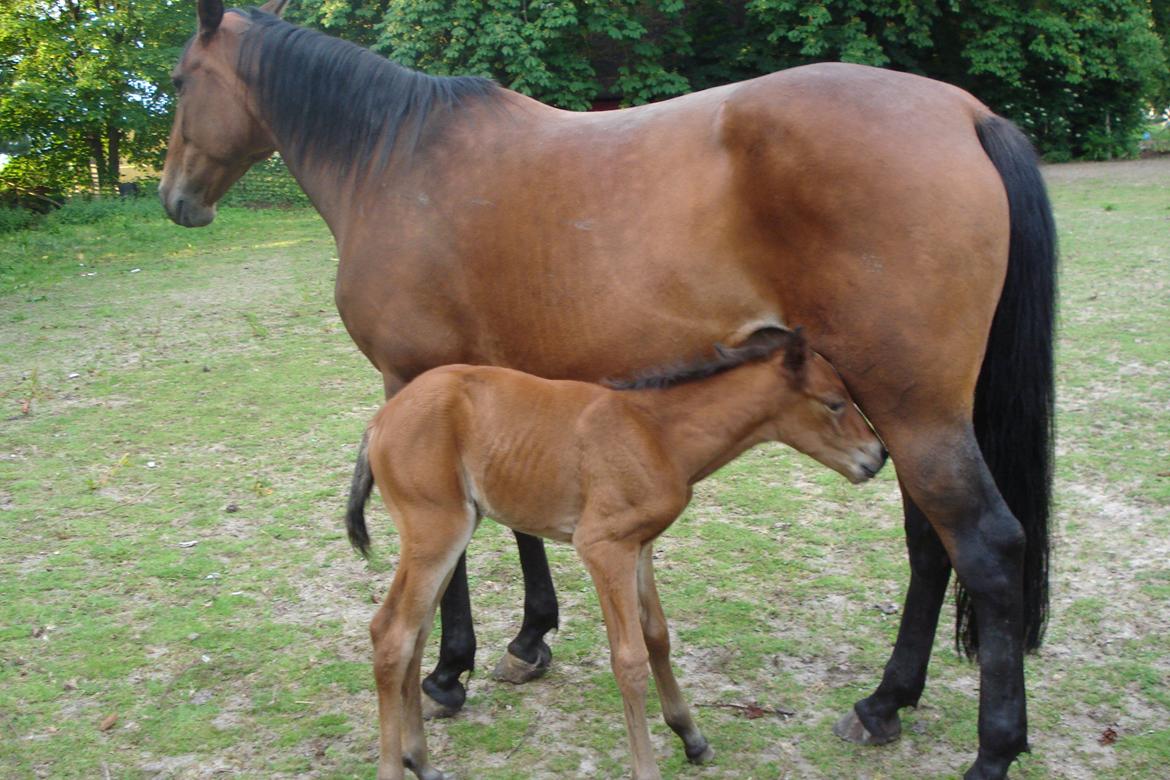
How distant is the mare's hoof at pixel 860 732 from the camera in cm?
327

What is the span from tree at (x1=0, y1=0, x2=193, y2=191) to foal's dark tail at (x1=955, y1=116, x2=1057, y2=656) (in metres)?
18.3

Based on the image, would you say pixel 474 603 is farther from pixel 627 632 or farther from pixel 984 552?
pixel 984 552

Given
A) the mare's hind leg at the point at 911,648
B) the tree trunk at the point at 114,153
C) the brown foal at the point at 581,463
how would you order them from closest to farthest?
the brown foal at the point at 581,463 → the mare's hind leg at the point at 911,648 → the tree trunk at the point at 114,153

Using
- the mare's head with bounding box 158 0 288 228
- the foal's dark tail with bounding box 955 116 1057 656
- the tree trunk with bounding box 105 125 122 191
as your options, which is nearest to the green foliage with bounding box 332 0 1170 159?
the tree trunk with bounding box 105 125 122 191

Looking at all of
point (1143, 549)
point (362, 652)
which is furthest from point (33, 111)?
point (1143, 549)

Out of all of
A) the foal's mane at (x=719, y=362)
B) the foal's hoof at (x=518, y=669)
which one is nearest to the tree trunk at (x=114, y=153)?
the foal's hoof at (x=518, y=669)

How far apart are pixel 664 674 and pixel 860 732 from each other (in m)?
0.69

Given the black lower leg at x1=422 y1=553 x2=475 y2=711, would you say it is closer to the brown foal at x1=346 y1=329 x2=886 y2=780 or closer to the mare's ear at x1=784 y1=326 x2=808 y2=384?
the brown foal at x1=346 y1=329 x2=886 y2=780

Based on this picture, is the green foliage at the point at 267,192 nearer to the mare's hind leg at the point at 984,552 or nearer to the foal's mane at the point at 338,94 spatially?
the foal's mane at the point at 338,94

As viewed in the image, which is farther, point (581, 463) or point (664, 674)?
point (664, 674)

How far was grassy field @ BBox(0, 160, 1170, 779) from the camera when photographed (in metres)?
3.28

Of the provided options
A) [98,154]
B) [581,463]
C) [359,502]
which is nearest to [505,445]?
[581,463]

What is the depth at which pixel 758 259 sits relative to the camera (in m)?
3.04

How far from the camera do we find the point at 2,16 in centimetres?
1834
